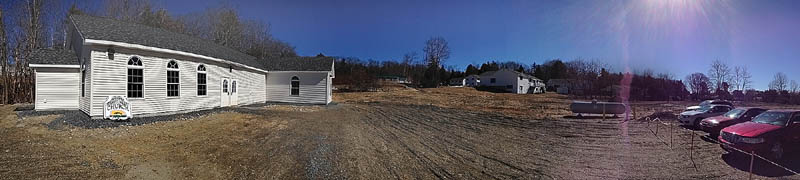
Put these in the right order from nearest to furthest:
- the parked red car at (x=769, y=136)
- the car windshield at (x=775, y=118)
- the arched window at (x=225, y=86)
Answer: the parked red car at (x=769, y=136) → the car windshield at (x=775, y=118) → the arched window at (x=225, y=86)

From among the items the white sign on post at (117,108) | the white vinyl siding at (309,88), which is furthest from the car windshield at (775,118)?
the white sign on post at (117,108)

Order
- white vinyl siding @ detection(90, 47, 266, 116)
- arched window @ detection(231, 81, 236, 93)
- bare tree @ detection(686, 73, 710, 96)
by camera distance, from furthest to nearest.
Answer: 1. bare tree @ detection(686, 73, 710, 96)
2. arched window @ detection(231, 81, 236, 93)
3. white vinyl siding @ detection(90, 47, 266, 116)

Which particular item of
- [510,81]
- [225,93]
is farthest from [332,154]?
[510,81]

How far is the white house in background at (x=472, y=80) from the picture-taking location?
7631cm

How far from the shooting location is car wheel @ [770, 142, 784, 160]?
307 inches

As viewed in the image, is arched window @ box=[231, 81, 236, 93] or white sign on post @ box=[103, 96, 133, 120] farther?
arched window @ box=[231, 81, 236, 93]

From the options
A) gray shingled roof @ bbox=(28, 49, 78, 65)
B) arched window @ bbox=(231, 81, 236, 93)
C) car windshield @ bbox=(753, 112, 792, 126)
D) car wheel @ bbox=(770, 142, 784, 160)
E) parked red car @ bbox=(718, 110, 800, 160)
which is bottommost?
car wheel @ bbox=(770, 142, 784, 160)

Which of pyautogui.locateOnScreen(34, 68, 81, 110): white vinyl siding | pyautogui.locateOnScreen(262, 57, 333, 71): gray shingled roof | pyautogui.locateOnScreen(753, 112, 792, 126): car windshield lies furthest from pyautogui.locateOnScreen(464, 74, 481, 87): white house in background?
pyautogui.locateOnScreen(34, 68, 81, 110): white vinyl siding

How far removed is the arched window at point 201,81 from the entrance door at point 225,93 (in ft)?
4.17

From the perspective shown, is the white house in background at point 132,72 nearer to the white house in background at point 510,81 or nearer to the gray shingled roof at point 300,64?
the gray shingled roof at point 300,64

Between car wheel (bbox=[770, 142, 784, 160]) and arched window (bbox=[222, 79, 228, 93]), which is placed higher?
arched window (bbox=[222, 79, 228, 93])

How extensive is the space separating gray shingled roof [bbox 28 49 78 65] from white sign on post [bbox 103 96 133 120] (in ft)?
18.1

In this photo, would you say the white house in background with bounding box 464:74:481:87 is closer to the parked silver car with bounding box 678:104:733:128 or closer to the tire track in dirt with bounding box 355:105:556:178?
the parked silver car with bounding box 678:104:733:128

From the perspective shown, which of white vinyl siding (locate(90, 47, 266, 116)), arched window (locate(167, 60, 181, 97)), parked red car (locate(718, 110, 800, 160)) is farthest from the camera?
arched window (locate(167, 60, 181, 97))
